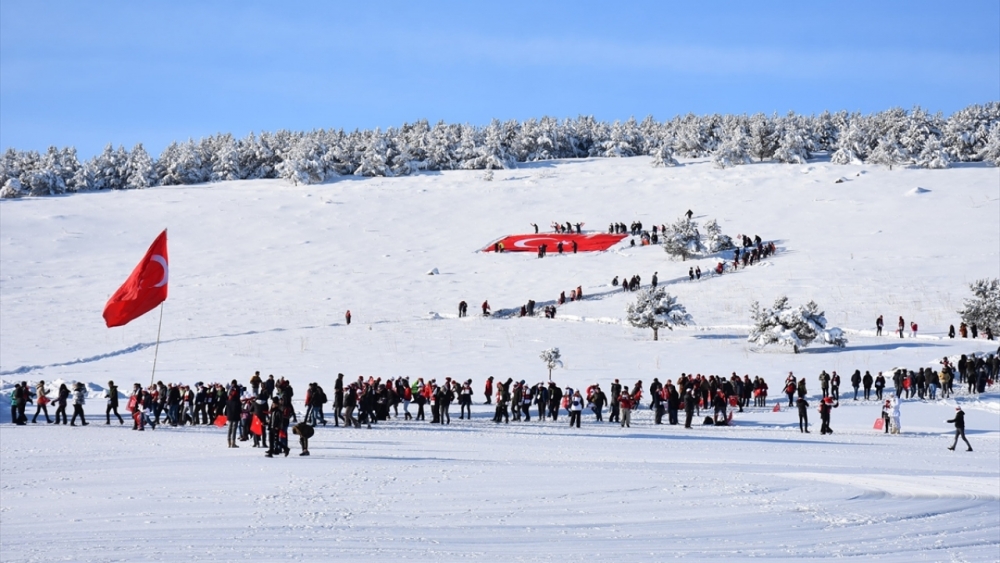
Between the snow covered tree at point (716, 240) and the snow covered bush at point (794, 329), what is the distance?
22421 millimetres

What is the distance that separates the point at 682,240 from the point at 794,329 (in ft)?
70.7

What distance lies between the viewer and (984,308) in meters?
39.6

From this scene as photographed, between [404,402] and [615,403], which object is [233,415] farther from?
[615,403]

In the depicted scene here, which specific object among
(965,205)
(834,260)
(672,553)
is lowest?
(672,553)

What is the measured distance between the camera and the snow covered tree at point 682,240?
58719 mm

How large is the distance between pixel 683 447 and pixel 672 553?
9.31m

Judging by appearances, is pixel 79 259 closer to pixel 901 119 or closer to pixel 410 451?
pixel 410 451

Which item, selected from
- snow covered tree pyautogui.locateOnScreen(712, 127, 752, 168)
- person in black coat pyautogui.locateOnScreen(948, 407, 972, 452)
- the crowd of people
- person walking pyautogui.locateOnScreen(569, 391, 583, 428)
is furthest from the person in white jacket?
snow covered tree pyautogui.locateOnScreen(712, 127, 752, 168)

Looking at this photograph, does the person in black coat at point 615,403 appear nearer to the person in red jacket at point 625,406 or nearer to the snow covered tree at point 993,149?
the person in red jacket at point 625,406

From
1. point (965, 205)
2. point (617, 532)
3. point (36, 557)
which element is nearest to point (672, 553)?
point (617, 532)

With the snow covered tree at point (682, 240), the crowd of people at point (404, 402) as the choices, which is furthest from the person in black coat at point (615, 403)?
the snow covered tree at point (682, 240)

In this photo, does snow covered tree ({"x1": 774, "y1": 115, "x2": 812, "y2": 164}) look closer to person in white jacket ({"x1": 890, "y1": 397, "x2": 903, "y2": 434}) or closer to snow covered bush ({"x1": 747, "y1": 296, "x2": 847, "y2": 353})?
snow covered bush ({"x1": 747, "y1": 296, "x2": 847, "y2": 353})

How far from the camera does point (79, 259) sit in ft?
220

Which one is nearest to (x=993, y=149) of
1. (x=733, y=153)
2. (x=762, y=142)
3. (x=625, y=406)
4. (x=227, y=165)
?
(x=762, y=142)
